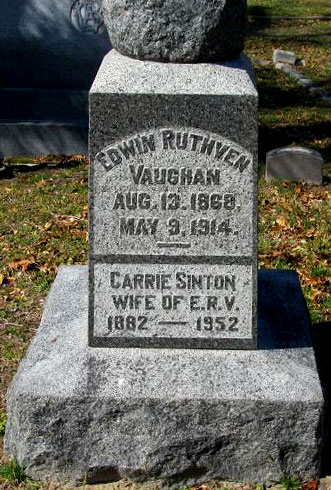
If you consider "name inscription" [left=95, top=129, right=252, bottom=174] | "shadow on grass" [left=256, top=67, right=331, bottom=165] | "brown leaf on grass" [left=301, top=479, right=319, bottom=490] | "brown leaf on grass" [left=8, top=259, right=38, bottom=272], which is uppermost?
"name inscription" [left=95, top=129, right=252, bottom=174]

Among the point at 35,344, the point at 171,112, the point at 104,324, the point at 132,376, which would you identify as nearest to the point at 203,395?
the point at 132,376

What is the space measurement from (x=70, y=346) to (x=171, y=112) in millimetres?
1223

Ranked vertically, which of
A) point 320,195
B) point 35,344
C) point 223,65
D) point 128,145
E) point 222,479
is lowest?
point 320,195

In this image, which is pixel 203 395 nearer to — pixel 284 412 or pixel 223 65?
pixel 284 412

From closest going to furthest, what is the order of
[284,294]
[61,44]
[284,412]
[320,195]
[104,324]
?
[284,412]
[104,324]
[284,294]
[320,195]
[61,44]

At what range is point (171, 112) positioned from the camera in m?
4.31

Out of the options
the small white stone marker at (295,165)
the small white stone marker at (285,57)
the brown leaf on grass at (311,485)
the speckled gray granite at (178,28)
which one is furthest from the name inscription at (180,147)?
the small white stone marker at (285,57)

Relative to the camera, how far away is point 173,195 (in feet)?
14.6

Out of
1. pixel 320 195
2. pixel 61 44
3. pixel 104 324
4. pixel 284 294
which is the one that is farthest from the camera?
pixel 61 44

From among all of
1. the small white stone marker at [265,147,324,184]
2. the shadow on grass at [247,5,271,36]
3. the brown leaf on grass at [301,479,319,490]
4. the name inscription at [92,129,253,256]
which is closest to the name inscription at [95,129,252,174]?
the name inscription at [92,129,253,256]

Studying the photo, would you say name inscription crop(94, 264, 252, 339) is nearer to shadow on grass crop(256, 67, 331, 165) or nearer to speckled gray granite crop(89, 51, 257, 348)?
speckled gray granite crop(89, 51, 257, 348)

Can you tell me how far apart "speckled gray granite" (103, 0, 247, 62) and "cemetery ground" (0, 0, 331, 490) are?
6.34ft

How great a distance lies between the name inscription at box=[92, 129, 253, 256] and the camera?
4.37 m

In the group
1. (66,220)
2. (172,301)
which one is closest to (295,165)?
(66,220)
